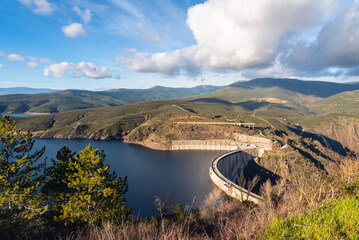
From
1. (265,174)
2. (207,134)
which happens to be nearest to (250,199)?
(265,174)

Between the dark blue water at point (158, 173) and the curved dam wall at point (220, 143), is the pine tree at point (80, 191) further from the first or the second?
the curved dam wall at point (220, 143)

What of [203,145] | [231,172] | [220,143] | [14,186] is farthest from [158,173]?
[14,186]

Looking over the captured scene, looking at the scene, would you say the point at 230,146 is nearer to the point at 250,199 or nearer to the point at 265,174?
the point at 265,174

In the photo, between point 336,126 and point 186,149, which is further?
point 336,126

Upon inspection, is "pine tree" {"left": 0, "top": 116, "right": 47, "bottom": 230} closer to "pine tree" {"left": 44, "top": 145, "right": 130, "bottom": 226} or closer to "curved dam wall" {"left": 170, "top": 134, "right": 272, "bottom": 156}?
"pine tree" {"left": 44, "top": 145, "right": 130, "bottom": 226}

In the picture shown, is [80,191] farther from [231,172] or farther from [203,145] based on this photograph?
[203,145]

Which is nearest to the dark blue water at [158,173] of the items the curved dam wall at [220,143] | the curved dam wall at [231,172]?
the curved dam wall at [231,172]
